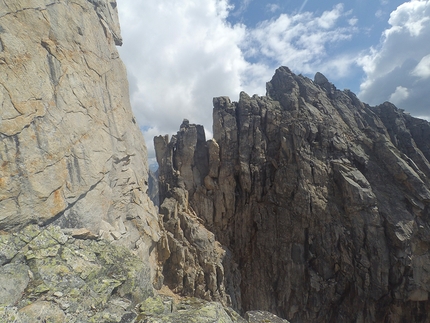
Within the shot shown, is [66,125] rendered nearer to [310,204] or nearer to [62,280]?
[62,280]

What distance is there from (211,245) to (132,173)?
21007 millimetres

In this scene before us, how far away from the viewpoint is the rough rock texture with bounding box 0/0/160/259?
11086 mm

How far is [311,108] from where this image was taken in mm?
45750

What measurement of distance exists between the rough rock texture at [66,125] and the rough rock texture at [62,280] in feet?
3.33

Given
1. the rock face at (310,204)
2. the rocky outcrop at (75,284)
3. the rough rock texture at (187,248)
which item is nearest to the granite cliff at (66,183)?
the rocky outcrop at (75,284)

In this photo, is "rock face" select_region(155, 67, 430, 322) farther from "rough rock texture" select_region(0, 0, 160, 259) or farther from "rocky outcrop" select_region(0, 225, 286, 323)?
"rocky outcrop" select_region(0, 225, 286, 323)

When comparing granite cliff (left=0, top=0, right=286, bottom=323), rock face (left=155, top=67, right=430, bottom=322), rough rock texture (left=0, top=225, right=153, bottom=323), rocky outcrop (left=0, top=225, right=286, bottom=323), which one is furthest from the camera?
rock face (left=155, top=67, right=430, bottom=322)

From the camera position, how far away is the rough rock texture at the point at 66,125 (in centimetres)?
1109

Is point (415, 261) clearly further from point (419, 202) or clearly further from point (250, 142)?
point (250, 142)

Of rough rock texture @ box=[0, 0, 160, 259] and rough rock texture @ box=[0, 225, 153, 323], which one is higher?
rough rock texture @ box=[0, 0, 160, 259]

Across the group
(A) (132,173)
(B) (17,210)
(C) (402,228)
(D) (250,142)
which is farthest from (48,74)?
(C) (402,228)

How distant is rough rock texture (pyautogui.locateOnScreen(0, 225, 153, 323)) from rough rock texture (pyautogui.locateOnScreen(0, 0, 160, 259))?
1.01 m

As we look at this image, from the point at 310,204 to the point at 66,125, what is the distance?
36.5 m

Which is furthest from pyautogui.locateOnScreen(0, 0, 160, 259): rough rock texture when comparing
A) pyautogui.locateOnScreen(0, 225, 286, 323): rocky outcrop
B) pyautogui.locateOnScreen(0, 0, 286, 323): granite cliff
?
pyautogui.locateOnScreen(0, 225, 286, 323): rocky outcrop
